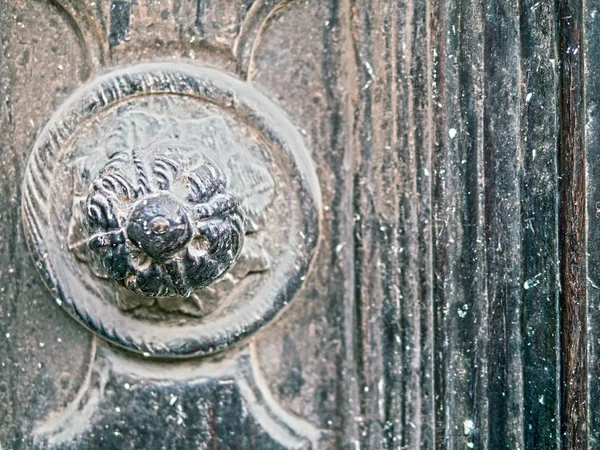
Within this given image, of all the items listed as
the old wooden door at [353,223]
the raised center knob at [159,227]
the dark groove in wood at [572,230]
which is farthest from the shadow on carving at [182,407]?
the dark groove in wood at [572,230]

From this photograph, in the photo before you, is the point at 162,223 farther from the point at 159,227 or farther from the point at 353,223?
the point at 353,223

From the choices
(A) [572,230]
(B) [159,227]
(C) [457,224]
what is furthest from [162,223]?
(A) [572,230]

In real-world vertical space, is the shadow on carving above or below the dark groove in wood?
below

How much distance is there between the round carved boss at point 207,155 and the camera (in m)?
1.31

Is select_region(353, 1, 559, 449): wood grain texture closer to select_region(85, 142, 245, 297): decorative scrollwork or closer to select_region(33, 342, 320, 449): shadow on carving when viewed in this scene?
select_region(33, 342, 320, 449): shadow on carving

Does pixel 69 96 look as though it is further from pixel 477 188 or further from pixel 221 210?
pixel 477 188

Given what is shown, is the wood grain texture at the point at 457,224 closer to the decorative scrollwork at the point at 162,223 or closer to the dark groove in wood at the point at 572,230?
the dark groove in wood at the point at 572,230

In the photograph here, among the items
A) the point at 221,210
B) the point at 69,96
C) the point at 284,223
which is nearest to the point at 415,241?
the point at 284,223

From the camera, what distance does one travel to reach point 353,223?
52.8 inches

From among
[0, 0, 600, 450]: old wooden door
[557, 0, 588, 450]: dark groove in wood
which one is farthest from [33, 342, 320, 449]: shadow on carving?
[557, 0, 588, 450]: dark groove in wood

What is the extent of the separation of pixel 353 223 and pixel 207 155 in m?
0.26

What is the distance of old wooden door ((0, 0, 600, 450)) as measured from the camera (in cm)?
132

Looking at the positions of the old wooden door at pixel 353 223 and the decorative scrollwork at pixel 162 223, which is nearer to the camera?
the decorative scrollwork at pixel 162 223

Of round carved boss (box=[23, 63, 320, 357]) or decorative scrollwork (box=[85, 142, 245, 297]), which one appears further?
round carved boss (box=[23, 63, 320, 357])
